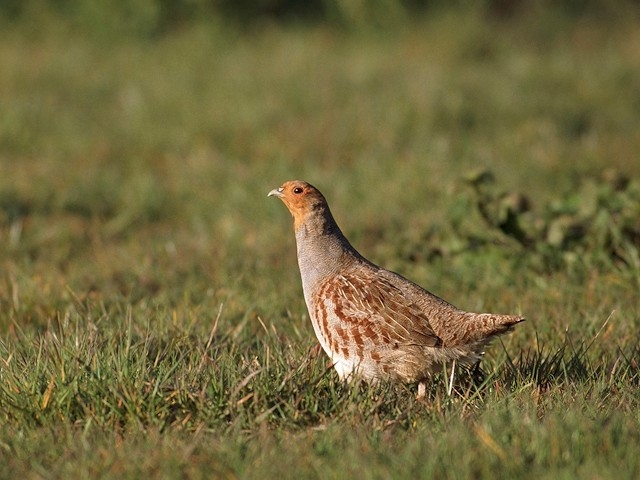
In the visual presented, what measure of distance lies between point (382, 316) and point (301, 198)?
826mm

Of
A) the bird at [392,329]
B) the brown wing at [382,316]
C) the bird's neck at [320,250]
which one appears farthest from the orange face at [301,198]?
the brown wing at [382,316]

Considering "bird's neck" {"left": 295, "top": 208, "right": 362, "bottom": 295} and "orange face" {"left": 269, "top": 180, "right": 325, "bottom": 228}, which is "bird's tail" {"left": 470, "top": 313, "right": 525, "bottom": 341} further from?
"orange face" {"left": 269, "top": 180, "right": 325, "bottom": 228}

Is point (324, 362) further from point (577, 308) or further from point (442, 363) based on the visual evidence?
point (577, 308)

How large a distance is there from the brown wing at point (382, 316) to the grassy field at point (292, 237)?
0.22 metres

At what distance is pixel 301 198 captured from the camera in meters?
4.98

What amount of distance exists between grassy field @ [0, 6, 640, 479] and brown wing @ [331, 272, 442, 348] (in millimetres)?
223

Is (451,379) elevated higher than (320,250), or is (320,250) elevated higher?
(320,250)

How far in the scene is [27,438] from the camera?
3721 millimetres

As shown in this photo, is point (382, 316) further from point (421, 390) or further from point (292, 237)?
point (292, 237)

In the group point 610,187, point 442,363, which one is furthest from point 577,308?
point 442,363

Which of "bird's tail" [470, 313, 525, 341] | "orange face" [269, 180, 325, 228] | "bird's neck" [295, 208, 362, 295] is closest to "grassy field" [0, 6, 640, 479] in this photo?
"bird's tail" [470, 313, 525, 341]

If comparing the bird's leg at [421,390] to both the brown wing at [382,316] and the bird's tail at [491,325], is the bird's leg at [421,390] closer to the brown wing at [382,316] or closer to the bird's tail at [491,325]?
the brown wing at [382,316]

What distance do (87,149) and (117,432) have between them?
20.4 feet

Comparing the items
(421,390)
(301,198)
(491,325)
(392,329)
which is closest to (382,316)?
(392,329)
